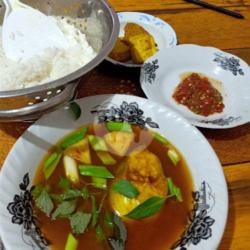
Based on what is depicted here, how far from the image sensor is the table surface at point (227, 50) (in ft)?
3.62

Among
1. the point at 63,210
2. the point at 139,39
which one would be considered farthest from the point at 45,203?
the point at 139,39

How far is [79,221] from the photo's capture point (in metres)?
0.97

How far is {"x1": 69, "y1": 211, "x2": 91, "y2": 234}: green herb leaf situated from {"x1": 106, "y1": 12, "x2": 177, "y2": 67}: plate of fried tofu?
0.60 m

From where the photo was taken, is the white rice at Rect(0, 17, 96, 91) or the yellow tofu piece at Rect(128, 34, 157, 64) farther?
the yellow tofu piece at Rect(128, 34, 157, 64)

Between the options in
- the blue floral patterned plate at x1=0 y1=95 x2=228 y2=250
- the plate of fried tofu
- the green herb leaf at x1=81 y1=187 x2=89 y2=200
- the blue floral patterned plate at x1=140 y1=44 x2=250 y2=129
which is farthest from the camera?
the plate of fried tofu

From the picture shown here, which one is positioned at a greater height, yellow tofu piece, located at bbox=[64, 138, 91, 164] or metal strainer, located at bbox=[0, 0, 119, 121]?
metal strainer, located at bbox=[0, 0, 119, 121]

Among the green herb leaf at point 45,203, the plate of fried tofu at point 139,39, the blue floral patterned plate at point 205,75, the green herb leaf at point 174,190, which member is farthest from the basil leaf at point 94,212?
the plate of fried tofu at point 139,39

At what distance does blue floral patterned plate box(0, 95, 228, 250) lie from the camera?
0.93 metres

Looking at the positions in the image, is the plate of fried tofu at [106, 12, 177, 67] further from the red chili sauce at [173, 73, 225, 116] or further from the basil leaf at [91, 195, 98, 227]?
the basil leaf at [91, 195, 98, 227]

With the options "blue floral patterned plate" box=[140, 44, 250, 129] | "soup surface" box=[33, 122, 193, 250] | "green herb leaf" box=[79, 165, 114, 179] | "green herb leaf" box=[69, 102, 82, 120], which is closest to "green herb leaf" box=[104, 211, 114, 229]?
"soup surface" box=[33, 122, 193, 250]

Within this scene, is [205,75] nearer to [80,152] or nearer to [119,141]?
[119,141]

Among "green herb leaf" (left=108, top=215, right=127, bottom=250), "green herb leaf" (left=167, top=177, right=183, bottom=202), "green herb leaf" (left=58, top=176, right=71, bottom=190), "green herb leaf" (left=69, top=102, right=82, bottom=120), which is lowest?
"green herb leaf" (left=108, top=215, right=127, bottom=250)

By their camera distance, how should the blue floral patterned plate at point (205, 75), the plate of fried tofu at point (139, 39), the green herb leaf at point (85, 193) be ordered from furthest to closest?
the plate of fried tofu at point (139, 39), the blue floral patterned plate at point (205, 75), the green herb leaf at point (85, 193)

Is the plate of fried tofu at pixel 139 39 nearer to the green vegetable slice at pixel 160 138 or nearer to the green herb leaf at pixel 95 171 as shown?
the green vegetable slice at pixel 160 138
